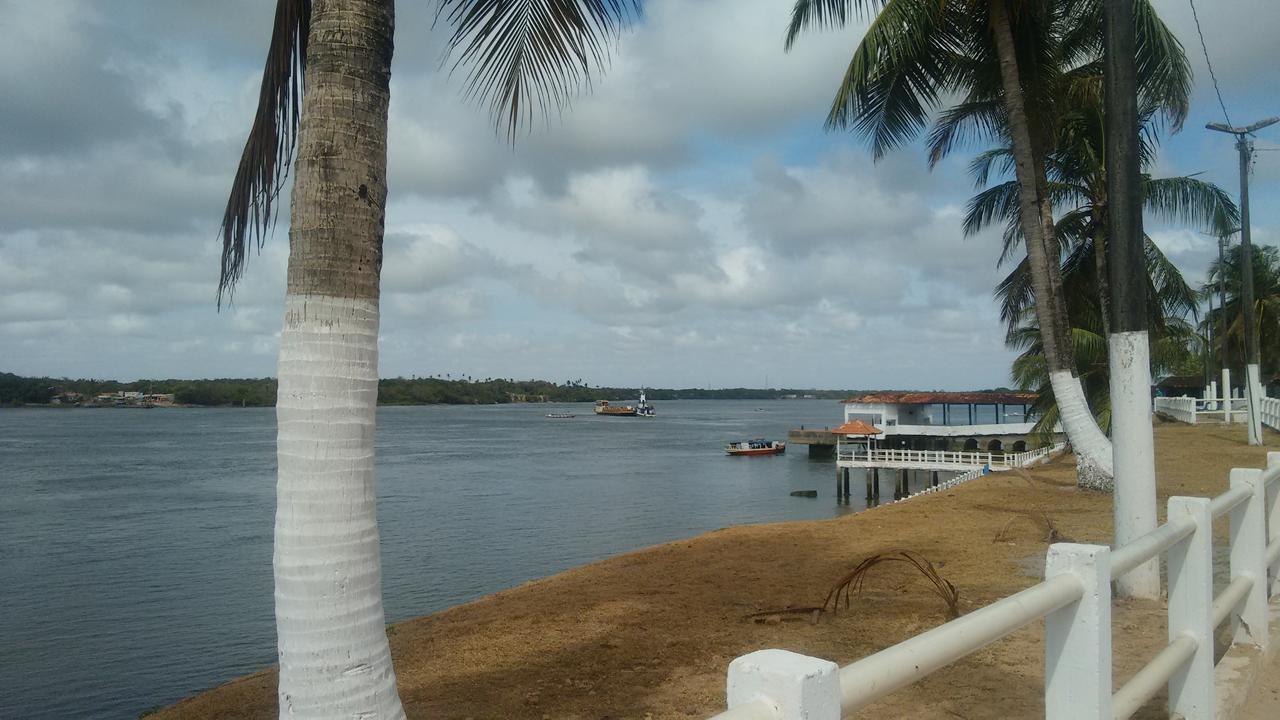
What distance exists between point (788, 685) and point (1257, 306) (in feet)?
180

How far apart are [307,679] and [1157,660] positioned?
3.44m

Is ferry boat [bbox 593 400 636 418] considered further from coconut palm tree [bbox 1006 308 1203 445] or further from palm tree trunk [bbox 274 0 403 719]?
palm tree trunk [bbox 274 0 403 719]

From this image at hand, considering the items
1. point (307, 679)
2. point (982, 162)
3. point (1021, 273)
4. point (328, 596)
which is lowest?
point (307, 679)

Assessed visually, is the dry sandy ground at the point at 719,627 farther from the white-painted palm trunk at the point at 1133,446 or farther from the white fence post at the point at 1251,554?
the white fence post at the point at 1251,554

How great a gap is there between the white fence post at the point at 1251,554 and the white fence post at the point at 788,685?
177 inches

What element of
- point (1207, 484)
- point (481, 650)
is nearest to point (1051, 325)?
point (1207, 484)

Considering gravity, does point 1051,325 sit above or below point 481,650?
above

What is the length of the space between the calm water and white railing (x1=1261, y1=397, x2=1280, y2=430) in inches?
622

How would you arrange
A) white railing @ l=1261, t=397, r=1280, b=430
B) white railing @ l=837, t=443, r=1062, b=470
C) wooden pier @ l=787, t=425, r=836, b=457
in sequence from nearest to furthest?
white railing @ l=1261, t=397, r=1280, b=430, white railing @ l=837, t=443, r=1062, b=470, wooden pier @ l=787, t=425, r=836, b=457

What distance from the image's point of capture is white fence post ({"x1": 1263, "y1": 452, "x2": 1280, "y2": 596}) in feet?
21.0

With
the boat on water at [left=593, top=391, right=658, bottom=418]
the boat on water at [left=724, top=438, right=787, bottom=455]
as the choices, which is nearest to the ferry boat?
the boat on water at [left=593, top=391, right=658, bottom=418]

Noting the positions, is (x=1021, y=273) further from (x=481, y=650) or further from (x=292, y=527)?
(x=292, y=527)

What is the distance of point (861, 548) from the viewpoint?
1188 cm

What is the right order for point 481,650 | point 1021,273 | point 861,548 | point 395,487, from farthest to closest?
point 395,487 < point 1021,273 < point 861,548 < point 481,650
